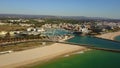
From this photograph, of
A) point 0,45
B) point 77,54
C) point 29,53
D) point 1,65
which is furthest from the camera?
point 0,45

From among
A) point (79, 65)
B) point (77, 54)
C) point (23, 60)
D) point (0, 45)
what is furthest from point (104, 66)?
point (0, 45)

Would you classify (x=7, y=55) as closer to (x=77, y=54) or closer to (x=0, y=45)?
(x=0, y=45)

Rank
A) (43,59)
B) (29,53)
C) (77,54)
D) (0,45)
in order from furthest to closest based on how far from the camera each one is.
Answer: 1. (0,45)
2. (77,54)
3. (29,53)
4. (43,59)

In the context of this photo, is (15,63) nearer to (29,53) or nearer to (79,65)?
(29,53)

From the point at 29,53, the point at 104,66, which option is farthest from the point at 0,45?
the point at 104,66

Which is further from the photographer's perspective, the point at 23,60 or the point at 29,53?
the point at 29,53

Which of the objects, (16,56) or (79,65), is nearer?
(79,65)

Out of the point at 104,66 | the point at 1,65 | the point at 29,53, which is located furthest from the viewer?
the point at 29,53

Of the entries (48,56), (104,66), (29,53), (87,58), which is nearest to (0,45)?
(29,53)

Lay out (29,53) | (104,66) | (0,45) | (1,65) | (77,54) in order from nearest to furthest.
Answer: (1,65) < (104,66) < (29,53) < (77,54) < (0,45)
